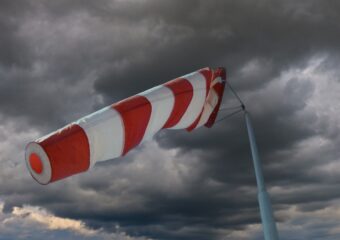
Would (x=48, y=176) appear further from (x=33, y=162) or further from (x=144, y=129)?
(x=144, y=129)

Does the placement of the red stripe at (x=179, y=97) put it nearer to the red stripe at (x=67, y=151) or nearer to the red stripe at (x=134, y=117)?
the red stripe at (x=134, y=117)

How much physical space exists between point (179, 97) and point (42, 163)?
13.8 ft

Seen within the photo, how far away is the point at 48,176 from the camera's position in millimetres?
7250

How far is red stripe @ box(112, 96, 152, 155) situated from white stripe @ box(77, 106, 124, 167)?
17 cm

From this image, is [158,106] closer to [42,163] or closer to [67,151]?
[67,151]

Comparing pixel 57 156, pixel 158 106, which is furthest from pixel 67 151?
pixel 158 106

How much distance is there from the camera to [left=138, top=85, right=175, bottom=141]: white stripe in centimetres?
945

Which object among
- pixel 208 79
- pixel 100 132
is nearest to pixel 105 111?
pixel 100 132

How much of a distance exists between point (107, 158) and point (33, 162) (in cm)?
157

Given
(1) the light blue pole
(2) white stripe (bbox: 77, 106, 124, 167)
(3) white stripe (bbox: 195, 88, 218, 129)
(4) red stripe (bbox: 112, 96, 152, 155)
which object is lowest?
(1) the light blue pole

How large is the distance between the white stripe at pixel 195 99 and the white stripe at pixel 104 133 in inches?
116

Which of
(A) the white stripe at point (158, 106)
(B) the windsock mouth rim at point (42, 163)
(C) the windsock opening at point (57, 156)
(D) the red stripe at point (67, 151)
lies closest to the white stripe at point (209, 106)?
(A) the white stripe at point (158, 106)

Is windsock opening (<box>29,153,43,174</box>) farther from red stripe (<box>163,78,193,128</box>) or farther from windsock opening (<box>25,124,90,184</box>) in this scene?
red stripe (<box>163,78,193,128</box>)

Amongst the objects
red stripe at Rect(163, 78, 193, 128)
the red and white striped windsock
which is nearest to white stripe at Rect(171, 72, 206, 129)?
the red and white striped windsock
